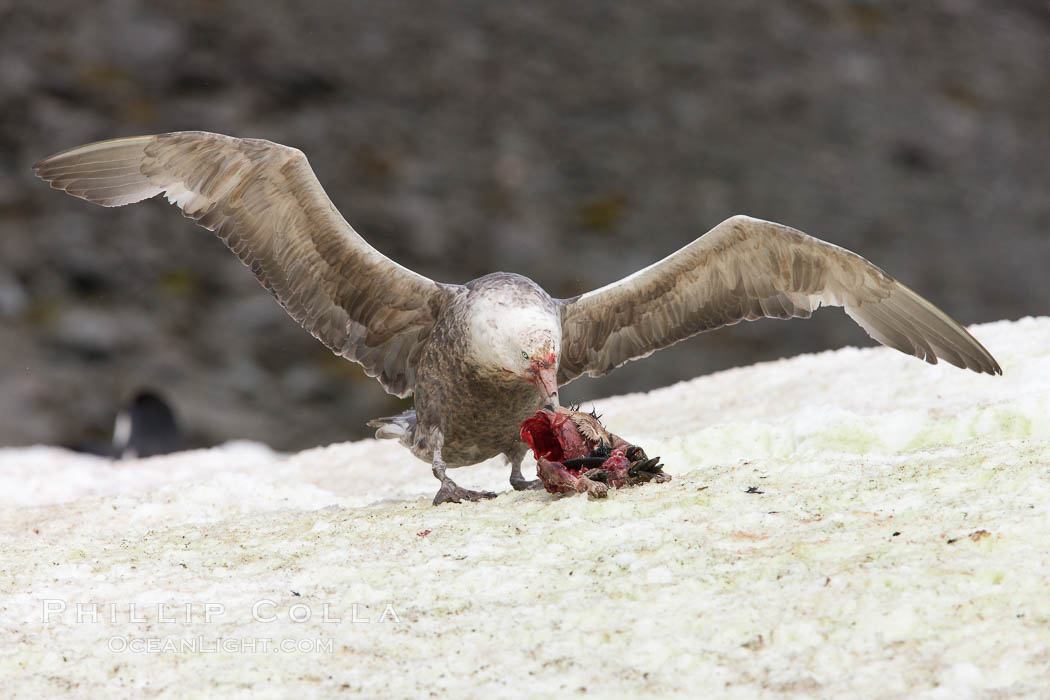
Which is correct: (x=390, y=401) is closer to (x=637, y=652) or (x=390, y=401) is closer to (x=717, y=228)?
(x=717, y=228)

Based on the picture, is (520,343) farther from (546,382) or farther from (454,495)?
(454,495)

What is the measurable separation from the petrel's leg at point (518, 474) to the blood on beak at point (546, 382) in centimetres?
65

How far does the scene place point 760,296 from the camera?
19.6 ft

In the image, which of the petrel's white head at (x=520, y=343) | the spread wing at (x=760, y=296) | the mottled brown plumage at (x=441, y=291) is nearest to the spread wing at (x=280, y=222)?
the mottled brown plumage at (x=441, y=291)

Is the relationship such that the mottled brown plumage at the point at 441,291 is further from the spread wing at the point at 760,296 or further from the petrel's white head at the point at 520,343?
the petrel's white head at the point at 520,343

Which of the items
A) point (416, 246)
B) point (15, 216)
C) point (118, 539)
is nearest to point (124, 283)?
point (15, 216)

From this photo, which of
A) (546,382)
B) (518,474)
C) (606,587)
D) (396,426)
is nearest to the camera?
(606,587)

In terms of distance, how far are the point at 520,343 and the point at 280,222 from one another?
1.54 metres

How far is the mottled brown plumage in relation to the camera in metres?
5.55

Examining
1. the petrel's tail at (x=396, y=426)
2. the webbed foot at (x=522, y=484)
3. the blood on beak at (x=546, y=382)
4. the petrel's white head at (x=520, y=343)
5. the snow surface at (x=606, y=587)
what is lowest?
the snow surface at (x=606, y=587)

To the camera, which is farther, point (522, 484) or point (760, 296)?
point (760, 296)

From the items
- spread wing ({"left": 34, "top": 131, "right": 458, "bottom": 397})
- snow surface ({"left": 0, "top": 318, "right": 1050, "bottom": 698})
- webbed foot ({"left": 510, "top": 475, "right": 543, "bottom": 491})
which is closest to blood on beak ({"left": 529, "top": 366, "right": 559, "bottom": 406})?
snow surface ({"left": 0, "top": 318, "right": 1050, "bottom": 698})

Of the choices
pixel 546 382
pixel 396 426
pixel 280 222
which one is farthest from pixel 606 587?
pixel 280 222

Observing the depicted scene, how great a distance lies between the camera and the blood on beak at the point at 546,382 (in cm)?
498
